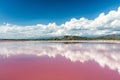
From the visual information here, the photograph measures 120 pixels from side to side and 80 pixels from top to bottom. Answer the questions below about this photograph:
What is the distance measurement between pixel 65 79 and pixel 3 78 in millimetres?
1439

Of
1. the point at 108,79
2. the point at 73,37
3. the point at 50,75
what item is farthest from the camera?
the point at 73,37

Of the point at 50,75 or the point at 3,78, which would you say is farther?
the point at 50,75

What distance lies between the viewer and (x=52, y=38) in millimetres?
48500

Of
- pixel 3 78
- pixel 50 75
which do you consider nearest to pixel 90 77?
pixel 50 75

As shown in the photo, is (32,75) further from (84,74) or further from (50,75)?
(84,74)

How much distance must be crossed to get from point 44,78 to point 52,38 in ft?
143

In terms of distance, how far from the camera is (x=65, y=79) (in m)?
4.89

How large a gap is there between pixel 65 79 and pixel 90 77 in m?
0.64

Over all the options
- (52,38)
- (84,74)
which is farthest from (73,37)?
(84,74)

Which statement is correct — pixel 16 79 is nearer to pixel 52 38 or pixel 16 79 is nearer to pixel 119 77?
pixel 119 77

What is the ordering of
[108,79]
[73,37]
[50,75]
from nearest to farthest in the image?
[108,79] → [50,75] → [73,37]

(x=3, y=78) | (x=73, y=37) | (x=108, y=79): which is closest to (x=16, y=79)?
(x=3, y=78)

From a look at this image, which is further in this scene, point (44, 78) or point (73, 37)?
point (73, 37)

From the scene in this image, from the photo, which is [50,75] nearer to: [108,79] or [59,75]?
[59,75]
